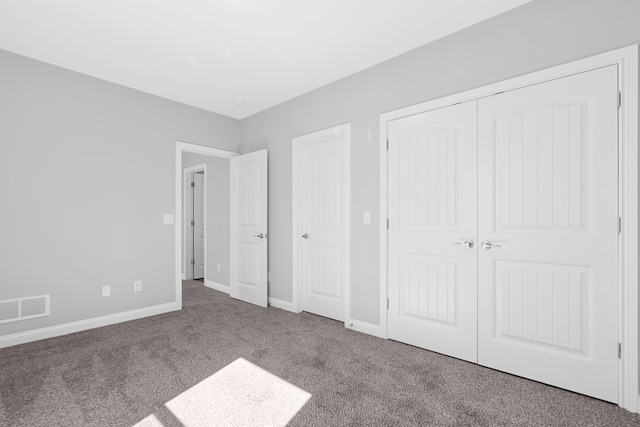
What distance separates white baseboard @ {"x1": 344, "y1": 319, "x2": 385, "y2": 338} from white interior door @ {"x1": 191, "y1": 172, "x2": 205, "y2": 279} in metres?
3.82

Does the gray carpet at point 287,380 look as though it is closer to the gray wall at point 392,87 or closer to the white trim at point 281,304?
the white trim at point 281,304

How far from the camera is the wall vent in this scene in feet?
8.63

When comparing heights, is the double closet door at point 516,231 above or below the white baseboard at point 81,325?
above

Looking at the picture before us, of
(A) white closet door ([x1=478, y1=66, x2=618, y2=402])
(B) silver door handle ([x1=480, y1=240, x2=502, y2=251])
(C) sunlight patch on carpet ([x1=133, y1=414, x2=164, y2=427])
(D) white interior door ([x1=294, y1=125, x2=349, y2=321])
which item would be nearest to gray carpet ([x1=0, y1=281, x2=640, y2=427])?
(C) sunlight patch on carpet ([x1=133, y1=414, x2=164, y2=427])

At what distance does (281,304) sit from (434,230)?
2201 mm

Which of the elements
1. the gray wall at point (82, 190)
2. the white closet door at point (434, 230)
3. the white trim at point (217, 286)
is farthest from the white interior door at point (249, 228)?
the white closet door at point (434, 230)

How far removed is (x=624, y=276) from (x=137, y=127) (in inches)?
179

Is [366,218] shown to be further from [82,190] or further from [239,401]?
[82,190]

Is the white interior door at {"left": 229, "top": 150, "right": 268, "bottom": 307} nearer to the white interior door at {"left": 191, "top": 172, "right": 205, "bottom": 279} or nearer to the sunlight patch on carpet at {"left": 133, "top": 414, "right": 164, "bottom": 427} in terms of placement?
the white interior door at {"left": 191, "top": 172, "right": 205, "bottom": 279}

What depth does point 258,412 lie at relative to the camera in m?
1.71

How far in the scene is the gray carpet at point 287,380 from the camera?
166 cm

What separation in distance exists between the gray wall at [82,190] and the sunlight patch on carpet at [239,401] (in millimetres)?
1979

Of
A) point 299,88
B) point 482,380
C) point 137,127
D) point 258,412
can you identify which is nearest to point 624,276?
point 482,380

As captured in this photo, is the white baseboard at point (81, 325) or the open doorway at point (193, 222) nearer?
the white baseboard at point (81, 325)
